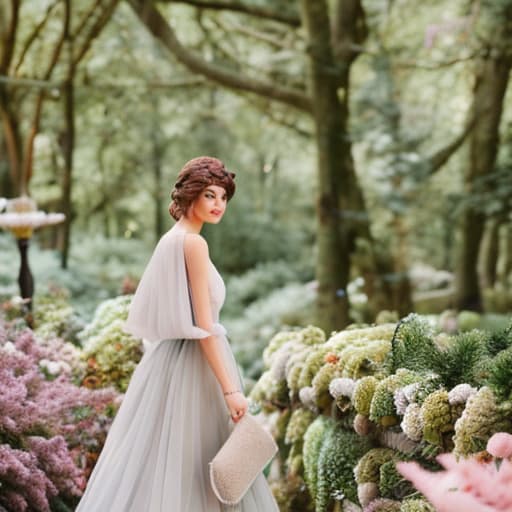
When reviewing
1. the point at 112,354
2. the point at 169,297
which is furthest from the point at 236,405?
the point at 112,354

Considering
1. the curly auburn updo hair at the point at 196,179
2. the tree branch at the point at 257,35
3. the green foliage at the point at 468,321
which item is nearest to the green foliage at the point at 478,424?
the curly auburn updo hair at the point at 196,179

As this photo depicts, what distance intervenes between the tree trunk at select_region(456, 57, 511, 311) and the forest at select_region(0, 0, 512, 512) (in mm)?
31

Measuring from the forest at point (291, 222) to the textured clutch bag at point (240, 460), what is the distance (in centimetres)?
68

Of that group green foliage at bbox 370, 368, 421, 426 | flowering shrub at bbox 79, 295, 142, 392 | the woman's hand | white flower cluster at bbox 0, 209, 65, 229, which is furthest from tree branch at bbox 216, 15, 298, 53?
the woman's hand

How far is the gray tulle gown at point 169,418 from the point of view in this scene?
3.45m

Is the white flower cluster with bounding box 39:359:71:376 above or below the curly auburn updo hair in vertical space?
below

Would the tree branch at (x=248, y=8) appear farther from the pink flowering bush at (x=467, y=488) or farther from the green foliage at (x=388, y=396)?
the pink flowering bush at (x=467, y=488)

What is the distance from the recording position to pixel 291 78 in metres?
14.1

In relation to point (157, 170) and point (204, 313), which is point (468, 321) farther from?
point (157, 170)

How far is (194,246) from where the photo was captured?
11.7ft

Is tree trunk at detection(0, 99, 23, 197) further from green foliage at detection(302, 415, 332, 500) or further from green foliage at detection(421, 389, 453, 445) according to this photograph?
green foliage at detection(421, 389, 453, 445)

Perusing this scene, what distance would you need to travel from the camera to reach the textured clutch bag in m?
3.34

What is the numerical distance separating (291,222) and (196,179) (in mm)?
16139

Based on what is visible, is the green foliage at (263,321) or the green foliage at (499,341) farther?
the green foliage at (263,321)
